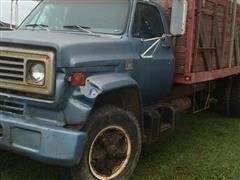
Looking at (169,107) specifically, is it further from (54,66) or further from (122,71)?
(54,66)

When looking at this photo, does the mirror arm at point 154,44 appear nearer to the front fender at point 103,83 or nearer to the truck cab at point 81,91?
the truck cab at point 81,91

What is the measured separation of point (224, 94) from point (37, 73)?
5147 mm

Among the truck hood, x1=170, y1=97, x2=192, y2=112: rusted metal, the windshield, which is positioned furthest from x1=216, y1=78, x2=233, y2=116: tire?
the truck hood

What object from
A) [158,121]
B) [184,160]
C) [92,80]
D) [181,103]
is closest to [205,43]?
[181,103]

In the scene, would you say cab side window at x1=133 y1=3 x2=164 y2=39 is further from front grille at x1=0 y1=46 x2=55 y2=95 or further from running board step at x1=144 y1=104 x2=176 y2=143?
front grille at x1=0 y1=46 x2=55 y2=95

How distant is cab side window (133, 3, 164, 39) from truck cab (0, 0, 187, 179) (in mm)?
36

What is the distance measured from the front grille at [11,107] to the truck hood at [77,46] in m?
0.57

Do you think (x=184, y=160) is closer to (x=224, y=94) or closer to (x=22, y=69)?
(x=22, y=69)

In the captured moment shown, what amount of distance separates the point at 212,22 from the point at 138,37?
1615 mm

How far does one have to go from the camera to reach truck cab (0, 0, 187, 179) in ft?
14.4

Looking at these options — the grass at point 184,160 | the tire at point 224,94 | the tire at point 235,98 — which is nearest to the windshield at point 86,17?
the grass at point 184,160

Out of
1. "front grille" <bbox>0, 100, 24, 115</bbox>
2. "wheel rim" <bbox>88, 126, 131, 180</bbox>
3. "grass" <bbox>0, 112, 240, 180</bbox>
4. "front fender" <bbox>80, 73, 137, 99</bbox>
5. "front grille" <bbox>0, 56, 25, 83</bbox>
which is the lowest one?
"grass" <bbox>0, 112, 240, 180</bbox>

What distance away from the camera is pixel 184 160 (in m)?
6.10

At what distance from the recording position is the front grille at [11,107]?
466 centimetres
